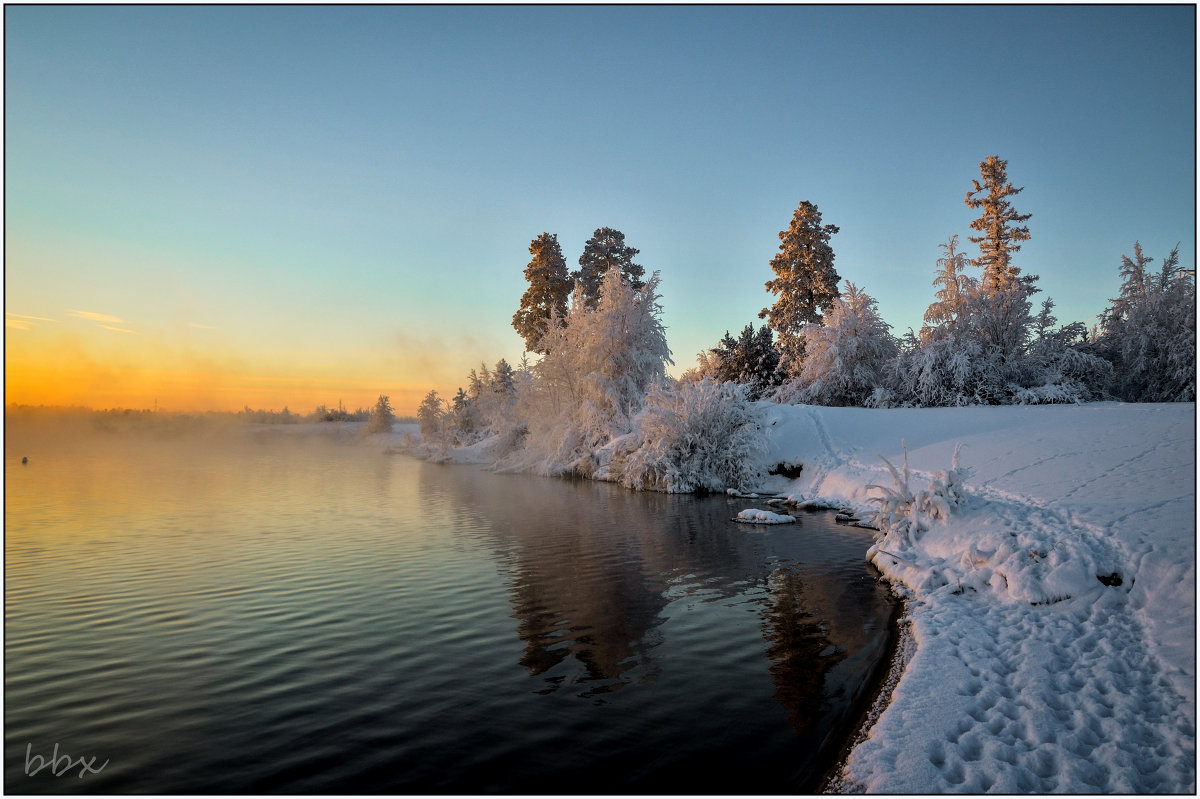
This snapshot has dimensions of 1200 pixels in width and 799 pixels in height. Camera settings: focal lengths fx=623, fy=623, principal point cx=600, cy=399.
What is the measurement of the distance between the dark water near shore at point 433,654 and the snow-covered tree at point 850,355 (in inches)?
817

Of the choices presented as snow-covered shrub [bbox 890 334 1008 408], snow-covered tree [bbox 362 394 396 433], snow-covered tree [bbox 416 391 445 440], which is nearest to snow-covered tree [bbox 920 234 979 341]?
snow-covered shrub [bbox 890 334 1008 408]

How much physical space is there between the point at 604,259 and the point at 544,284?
567 cm

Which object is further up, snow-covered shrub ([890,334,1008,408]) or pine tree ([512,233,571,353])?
pine tree ([512,233,571,353])

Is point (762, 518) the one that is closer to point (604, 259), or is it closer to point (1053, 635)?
point (1053, 635)

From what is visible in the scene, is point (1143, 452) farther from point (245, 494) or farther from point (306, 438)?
point (306, 438)

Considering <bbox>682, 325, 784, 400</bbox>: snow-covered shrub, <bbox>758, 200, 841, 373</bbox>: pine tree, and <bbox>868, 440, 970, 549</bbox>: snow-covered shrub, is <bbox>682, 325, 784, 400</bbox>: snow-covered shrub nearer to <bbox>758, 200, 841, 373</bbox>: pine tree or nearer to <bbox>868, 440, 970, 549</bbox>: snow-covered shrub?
<bbox>758, 200, 841, 373</bbox>: pine tree

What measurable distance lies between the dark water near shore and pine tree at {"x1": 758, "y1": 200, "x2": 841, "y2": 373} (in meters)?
29.9

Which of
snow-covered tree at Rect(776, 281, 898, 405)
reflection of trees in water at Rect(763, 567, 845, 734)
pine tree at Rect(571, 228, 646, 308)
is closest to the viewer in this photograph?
reflection of trees in water at Rect(763, 567, 845, 734)

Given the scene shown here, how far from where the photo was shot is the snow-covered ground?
16.9 ft

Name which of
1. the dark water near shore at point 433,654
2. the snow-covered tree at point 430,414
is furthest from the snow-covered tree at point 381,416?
the dark water near shore at point 433,654

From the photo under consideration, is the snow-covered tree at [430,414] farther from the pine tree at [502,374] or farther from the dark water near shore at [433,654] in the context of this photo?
the dark water near shore at [433,654]

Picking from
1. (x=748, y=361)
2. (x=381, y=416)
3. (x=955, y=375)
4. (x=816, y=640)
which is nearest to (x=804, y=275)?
(x=748, y=361)

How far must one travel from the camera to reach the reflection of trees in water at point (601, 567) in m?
8.48

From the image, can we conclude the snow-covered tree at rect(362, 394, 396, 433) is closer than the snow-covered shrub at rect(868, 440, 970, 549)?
No
